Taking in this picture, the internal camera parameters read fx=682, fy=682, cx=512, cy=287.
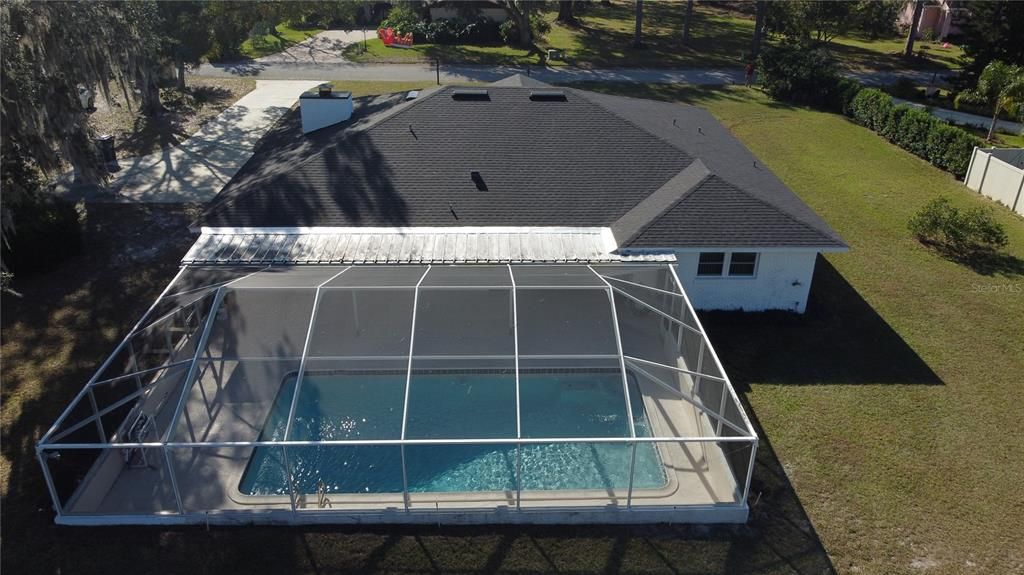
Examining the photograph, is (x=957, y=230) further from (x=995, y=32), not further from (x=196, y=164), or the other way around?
(x=196, y=164)

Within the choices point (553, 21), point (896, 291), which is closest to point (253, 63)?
point (553, 21)

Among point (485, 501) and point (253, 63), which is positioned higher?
point (253, 63)

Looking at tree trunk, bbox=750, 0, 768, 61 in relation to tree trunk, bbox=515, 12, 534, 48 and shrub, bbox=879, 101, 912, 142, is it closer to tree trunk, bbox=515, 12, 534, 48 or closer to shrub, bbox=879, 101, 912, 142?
shrub, bbox=879, 101, 912, 142

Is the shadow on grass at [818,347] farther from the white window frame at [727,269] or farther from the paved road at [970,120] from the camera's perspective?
the paved road at [970,120]

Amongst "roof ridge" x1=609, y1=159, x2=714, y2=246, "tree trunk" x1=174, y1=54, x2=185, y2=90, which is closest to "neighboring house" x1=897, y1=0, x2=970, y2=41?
"roof ridge" x1=609, y1=159, x2=714, y2=246

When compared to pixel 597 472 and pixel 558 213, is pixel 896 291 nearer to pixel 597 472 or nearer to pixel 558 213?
pixel 558 213

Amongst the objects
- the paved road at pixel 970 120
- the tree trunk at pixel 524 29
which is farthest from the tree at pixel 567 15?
the paved road at pixel 970 120
